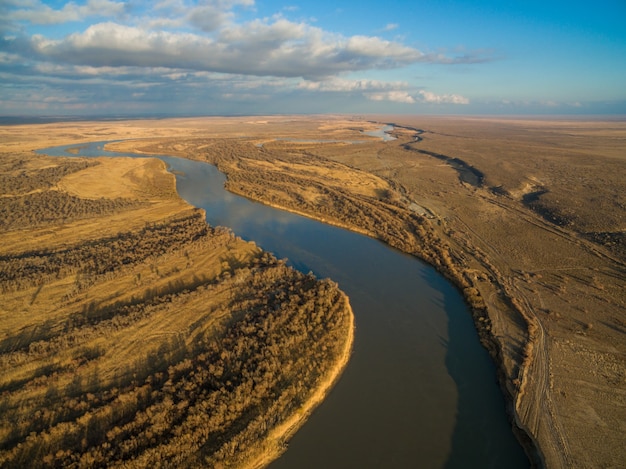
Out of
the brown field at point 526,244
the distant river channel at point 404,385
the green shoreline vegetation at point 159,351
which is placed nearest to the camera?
the green shoreline vegetation at point 159,351

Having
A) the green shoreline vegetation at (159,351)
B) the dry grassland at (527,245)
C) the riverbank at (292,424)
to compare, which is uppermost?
the dry grassland at (527,245)

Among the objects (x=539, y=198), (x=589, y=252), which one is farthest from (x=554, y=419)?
(x=539, y=198)

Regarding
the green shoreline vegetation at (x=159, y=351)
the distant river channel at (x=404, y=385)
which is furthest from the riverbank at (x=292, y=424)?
the distant river channel at (x=404, y=385)

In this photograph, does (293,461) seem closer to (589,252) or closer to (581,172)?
(589,252)

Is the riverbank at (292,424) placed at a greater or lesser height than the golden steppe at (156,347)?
lesser

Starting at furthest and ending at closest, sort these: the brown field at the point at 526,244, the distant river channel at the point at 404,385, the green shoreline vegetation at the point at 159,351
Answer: the brown field at the point at 526,244
the distant river channel at the point at 404,385
the green shoreline vegetation at the point at 159,351

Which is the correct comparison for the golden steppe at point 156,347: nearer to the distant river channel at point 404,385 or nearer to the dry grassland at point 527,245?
the distant river channel at point 404,385

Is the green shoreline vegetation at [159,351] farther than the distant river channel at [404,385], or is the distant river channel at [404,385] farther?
the distant river channel at [404,385]
